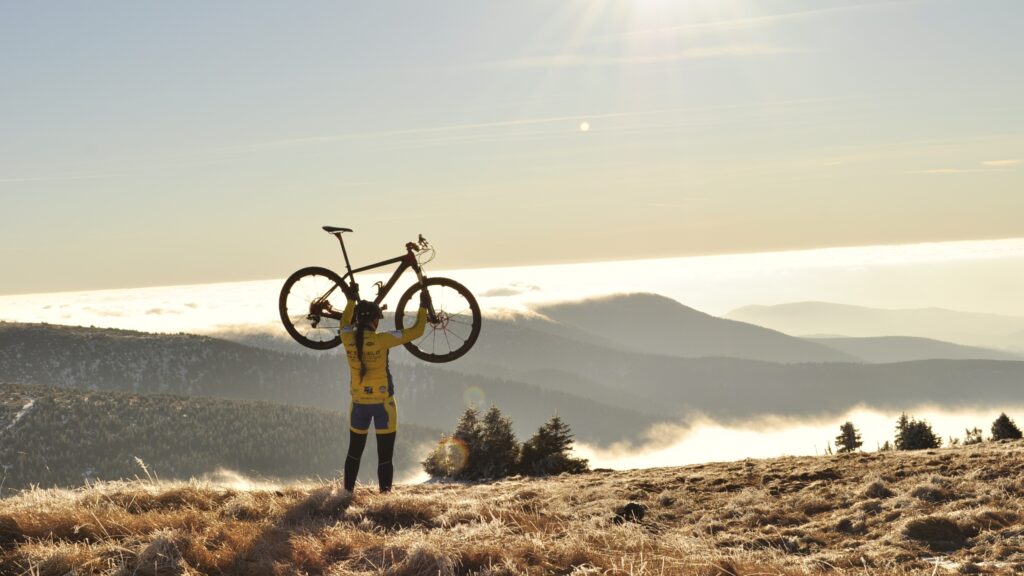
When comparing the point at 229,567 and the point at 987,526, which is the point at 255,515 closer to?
the point at 229,567

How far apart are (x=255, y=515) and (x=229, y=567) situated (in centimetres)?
285

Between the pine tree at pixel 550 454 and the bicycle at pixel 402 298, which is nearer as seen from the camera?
the bicycle at pixel 402 298

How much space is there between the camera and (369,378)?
14.6m

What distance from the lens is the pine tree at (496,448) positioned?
2895 centimetres

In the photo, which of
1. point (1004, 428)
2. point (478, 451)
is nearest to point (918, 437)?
point (1004, 428)

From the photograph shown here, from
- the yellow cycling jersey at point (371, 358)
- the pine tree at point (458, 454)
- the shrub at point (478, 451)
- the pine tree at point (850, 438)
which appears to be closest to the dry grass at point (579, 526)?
the yellow cycling jersey at point (371, 358)

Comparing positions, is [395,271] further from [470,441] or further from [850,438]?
[850,438]

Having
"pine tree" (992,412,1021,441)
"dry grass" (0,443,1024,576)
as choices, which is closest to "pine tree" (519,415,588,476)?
"dry grass" (0,443,1024,576)

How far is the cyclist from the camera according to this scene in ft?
47.1

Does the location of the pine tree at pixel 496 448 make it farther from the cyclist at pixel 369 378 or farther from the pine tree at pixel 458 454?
the cyclist at pixel 369 378

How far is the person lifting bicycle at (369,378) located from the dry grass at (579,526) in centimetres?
259

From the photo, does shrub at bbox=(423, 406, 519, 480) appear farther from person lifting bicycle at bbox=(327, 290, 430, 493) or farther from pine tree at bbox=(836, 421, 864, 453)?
pine tree at bbox=(836, 421, 864, 453)

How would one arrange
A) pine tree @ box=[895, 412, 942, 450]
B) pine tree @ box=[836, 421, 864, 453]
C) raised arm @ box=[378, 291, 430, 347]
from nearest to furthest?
raised arm @ box=[378, 291, 430, 347]
pine tree @ box=[895, 412, 942, 450]
pine tree @ box=[836, 421, 864, 453]

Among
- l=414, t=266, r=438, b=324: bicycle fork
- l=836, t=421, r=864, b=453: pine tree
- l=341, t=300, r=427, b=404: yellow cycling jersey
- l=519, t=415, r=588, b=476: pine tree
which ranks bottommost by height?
l=836, t=421, r=864, b=453: pine tree
